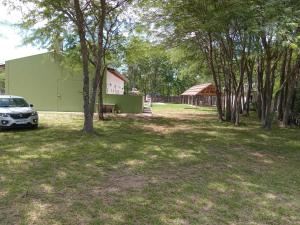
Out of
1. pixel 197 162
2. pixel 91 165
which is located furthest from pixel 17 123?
pixel 197 162

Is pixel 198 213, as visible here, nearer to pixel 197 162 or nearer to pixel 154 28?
pixel 197 162

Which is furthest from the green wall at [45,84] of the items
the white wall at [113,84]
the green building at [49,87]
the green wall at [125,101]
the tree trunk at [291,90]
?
the tree trunk at [291,90]

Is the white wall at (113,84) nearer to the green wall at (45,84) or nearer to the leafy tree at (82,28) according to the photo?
the green wall at (45,84)

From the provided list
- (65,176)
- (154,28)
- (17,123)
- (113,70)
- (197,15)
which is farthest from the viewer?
(113,70)

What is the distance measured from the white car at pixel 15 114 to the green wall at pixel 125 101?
32.3ft

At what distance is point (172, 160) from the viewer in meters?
8.09

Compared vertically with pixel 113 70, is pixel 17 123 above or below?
below

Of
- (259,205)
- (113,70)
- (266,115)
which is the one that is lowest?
(259,205)

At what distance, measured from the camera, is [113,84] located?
88.3 feet

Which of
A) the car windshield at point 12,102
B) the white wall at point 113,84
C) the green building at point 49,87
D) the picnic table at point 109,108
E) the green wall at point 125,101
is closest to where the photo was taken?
the car windshield at point 12,102

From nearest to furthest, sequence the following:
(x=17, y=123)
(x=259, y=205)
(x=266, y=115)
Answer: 1. (x=259, y=205)
2. (x=17, y=123)
3. (x=266, y=115)

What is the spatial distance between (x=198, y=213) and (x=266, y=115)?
1177 cm

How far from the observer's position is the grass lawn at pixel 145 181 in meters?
4.55

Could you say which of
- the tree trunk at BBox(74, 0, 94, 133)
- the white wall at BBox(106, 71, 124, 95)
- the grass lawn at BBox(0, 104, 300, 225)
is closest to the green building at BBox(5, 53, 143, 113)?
the white wall at BBox(106, 71, 124, 95)
